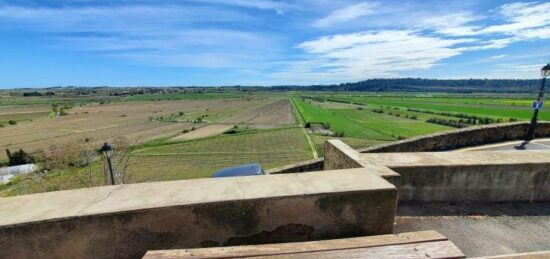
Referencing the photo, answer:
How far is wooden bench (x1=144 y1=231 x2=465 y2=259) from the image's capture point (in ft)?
7.97

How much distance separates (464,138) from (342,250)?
8.62 metres

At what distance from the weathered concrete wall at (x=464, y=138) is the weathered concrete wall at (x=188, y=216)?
530 centimetres

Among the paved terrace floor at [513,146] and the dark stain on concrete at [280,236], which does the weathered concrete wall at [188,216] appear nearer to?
the dark stain on concrete at [280,236]

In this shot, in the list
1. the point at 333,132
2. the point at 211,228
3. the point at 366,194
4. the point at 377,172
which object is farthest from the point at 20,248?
the point at 333,132

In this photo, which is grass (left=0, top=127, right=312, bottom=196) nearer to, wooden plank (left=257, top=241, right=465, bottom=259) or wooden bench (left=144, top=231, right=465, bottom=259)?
wooden bench (left=144, top=231, right=465, bottom=259)

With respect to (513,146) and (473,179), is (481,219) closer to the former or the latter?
(473,179)

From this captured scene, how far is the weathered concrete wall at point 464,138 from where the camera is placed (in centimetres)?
868

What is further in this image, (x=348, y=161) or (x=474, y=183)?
(x=348, y=161)

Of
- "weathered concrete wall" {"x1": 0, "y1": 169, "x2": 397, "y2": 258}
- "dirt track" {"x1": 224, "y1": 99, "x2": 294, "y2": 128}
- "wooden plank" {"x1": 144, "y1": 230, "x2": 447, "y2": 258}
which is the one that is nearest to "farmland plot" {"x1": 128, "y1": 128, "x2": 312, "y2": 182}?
"dirt track" {"x1": 224, "y1": 99, "x2": 294, "y2": 128}

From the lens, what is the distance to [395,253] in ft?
8.09

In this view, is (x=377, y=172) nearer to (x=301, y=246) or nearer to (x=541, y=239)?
(x=301, y=246)

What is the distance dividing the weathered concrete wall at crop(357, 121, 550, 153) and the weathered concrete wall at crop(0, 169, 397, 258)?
530cm

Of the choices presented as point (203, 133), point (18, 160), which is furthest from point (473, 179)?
point (203, 133)

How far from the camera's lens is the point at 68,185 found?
1983 cm
